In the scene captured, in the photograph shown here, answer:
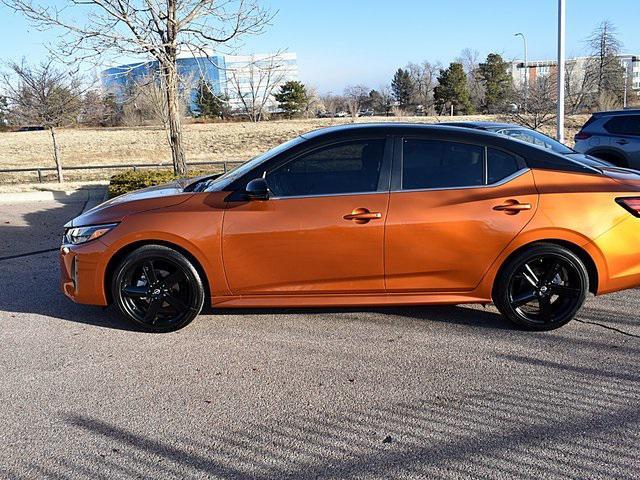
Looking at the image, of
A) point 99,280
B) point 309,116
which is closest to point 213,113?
point 309,116

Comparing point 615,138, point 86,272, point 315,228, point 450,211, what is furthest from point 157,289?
point 615,138

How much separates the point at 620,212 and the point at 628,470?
2.37m

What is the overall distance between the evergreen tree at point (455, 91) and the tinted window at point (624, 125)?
44976 mm

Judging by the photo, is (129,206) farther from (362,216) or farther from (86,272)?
(362,216)

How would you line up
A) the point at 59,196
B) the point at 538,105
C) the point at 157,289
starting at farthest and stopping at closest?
the point at 538,105 → the point at 59,196 → the point at 157,289

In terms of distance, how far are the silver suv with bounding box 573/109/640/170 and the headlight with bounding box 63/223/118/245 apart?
9.89 m

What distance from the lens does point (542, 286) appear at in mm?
4715

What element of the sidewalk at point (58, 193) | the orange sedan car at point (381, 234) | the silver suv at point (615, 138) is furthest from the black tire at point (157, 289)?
the silver suv at point (615, 138)

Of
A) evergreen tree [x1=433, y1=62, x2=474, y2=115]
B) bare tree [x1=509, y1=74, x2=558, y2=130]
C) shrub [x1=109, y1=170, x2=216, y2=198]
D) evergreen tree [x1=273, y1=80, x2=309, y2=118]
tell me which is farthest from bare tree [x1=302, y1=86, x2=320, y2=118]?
shrub [x1=109, y1=170, x2=216, y2=198]

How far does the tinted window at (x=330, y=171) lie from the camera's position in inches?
184

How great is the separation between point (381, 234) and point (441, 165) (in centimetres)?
74

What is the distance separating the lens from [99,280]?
4.76m

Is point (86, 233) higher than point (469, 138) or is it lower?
lower

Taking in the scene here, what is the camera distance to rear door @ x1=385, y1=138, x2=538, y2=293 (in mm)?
4551
